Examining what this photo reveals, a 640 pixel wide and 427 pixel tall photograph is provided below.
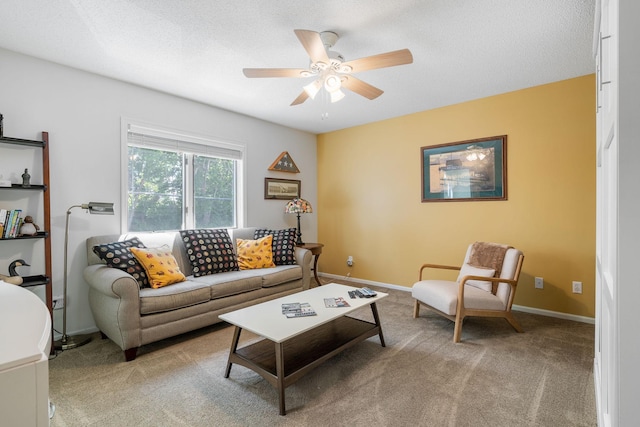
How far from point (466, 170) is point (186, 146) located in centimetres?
341

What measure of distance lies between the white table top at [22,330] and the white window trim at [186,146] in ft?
6.84

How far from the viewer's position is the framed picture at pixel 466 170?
348cm

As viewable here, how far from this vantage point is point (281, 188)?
4.68 metres

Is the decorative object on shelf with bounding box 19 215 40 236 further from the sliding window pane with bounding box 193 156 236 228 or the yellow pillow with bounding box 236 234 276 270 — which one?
the yellow pillow with bounding box 236 234 276 270

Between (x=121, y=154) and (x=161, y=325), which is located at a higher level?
(x=121, y=154)

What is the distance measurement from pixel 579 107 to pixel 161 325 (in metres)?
4.39

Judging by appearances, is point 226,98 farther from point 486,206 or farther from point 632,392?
point 632,392

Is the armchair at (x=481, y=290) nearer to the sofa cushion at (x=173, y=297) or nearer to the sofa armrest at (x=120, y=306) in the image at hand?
the sofa cushion at (x=173, y=297)

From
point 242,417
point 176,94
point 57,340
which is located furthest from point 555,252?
point 57,340

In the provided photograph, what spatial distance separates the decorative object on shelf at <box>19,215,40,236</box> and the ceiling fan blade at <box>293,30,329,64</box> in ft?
8.31

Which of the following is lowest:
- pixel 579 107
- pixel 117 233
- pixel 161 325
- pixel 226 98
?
pixel 161 325

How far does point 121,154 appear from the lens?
310cm

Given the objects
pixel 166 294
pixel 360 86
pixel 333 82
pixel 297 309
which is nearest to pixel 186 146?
pixel 166 294

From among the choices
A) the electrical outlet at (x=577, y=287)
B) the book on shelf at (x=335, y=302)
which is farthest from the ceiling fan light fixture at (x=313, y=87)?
the electrical outlet at (x=577, y=287)
